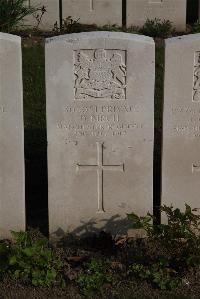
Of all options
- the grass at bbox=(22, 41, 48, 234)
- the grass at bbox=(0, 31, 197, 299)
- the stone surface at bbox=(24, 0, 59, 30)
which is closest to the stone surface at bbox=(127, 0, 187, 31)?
the stone surface at bbox=(24, 0, 59, 30)

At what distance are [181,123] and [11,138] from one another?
1443mm

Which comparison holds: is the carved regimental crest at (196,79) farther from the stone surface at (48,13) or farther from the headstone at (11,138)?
the stone surface at (48,13)

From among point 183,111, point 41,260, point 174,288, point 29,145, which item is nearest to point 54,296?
point 41,260

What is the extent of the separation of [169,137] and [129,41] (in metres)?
0.89

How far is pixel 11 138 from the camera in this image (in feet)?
19.2

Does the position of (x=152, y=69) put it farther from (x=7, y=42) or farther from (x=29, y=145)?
(x=29, y=145)

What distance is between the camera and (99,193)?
20.0 ft

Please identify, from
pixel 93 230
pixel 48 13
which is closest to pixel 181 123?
pixel 93 230

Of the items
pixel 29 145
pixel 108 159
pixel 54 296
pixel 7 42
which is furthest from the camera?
pixel 29 145

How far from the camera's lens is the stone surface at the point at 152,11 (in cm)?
1261

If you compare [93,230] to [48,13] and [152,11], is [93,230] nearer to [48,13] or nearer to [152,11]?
[48,13]

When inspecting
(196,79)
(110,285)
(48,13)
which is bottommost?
(110,285)

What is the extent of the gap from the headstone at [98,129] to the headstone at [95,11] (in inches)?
271

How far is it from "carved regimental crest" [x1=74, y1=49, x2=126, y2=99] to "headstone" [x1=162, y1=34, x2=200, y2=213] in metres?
0.39
